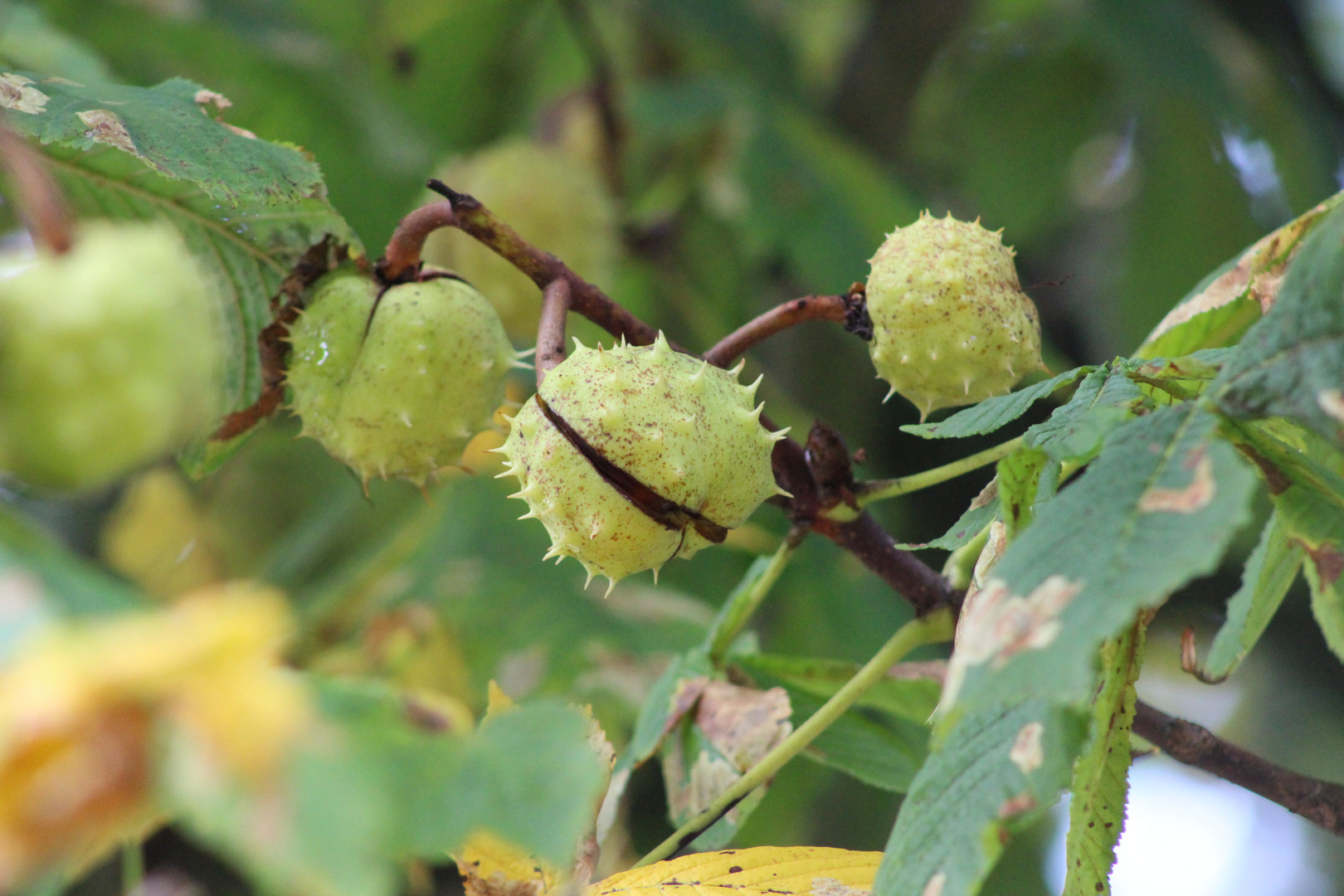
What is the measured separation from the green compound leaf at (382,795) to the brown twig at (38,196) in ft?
0.75

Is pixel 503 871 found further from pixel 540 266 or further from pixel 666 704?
pixel 540 266

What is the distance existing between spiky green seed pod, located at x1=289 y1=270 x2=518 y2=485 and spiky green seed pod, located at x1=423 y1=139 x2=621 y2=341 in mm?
858

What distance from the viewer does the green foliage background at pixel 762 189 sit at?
2.01 meters

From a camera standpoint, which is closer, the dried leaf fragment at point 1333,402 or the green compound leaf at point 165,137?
the dried leaf fragment at point 1333,402

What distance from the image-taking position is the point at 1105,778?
2.79 feet

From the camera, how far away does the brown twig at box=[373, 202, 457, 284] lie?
1.00m

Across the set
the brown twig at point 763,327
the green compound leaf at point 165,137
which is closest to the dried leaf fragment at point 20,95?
the green compound leaf at point 165,137

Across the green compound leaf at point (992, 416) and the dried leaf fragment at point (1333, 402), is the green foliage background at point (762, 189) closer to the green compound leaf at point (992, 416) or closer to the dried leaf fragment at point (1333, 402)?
the green compound leaf at point (992, 416)

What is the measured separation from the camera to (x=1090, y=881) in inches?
33.2

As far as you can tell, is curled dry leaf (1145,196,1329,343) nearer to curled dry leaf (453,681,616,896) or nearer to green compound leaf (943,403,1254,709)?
green compound leaf (943,403,1254,709)

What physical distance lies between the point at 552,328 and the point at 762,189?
50.4 inches

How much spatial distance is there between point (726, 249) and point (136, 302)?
86.0 inches

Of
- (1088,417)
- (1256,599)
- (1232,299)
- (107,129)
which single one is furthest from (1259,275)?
(107,129)

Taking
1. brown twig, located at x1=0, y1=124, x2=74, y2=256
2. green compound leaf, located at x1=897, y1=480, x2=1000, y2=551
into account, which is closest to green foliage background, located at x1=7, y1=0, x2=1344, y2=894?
green compound leaf, located at x1=897, y1=480, x2=1000, y2=551
